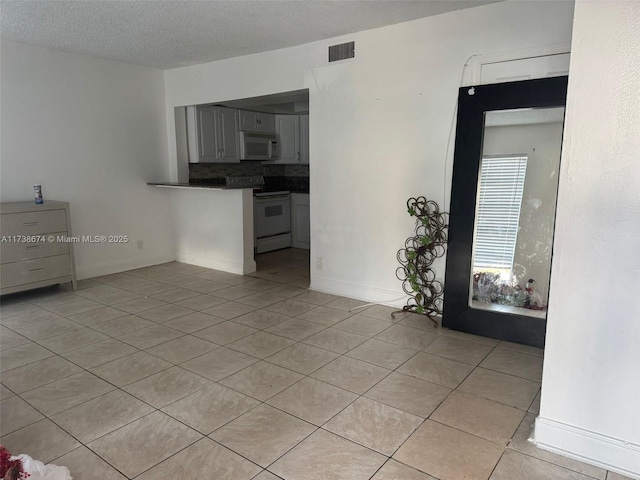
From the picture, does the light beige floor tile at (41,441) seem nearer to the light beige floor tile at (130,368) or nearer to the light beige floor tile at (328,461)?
the light beige floor tile at (130,368)

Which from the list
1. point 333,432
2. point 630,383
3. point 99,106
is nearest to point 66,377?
point 333,432

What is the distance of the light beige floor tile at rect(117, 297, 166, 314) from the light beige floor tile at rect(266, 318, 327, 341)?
4.21 ft

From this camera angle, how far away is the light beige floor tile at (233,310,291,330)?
3510 mm

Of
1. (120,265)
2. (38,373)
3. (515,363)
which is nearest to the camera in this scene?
(38,373)

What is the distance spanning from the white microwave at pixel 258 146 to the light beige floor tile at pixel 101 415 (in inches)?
173

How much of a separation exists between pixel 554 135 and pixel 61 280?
14.8 feet

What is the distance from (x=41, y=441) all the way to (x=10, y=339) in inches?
61.8

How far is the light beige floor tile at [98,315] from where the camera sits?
3.62 m

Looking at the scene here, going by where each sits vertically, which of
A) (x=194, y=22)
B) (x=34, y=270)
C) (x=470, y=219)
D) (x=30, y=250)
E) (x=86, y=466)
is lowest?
(x=86, y=466)

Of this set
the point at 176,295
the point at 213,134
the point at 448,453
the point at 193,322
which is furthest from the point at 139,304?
the point at 448,453

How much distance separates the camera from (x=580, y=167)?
1.79 meters

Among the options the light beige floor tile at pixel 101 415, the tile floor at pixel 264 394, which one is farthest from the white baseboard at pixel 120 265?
the light beige floor tile at pixel 101 415

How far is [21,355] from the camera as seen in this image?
2.98m

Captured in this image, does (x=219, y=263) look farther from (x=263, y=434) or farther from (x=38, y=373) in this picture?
(x=263, y=434)
